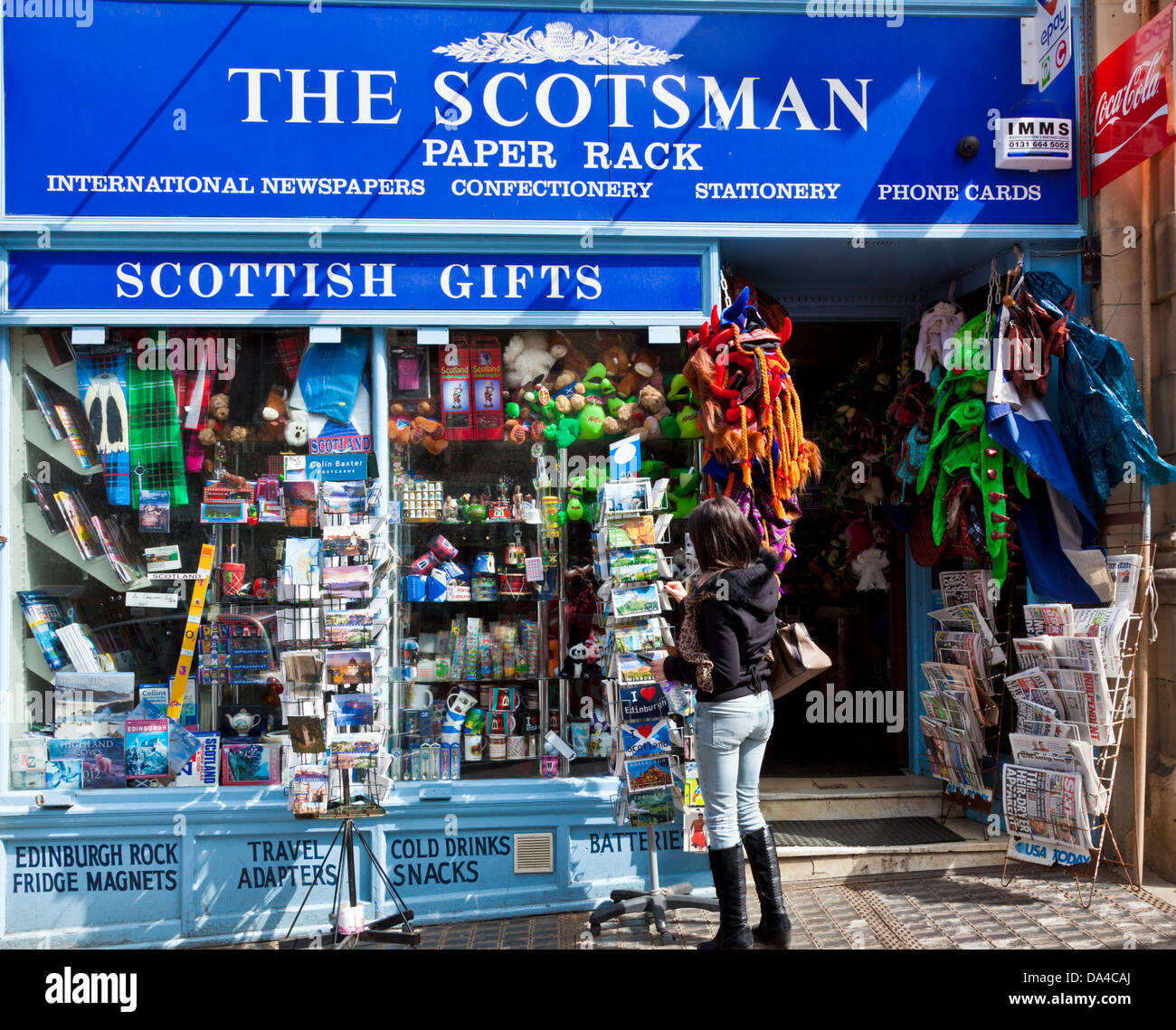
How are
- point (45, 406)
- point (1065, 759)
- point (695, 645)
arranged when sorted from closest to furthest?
point (695, 645) → point (1065, 759) → point (45, 406)

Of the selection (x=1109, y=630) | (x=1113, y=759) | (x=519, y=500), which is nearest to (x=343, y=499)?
(x=519, y=500)

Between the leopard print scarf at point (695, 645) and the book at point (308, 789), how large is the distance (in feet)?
5.88

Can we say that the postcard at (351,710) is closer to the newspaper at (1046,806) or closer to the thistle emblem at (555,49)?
the newspaper at (1046,806)

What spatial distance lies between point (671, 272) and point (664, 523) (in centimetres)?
144

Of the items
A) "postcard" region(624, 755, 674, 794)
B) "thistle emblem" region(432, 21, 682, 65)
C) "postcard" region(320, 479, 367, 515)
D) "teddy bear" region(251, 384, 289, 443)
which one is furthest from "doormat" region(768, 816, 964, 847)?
"thistle emblem" region(432, 21, 682, 65)

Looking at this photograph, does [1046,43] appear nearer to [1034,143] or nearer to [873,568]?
[1034,143]

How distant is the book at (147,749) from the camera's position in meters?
5.02

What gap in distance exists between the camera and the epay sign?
5.07 m

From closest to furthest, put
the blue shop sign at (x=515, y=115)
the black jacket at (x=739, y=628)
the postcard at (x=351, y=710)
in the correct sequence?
the black jacket at (x=739, y=628) → the postcard at (x=351, y=710) → the blue shop sign at (x=515, y=115)

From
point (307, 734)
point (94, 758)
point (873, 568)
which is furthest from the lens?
point (873, 568)

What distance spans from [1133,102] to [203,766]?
19.8 feet

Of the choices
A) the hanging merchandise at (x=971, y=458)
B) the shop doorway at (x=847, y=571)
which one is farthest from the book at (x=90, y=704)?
the hanging merchandise at (x=971, y=458)

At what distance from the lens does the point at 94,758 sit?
4.99 metres

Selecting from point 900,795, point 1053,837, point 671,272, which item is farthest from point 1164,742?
point 671,272
